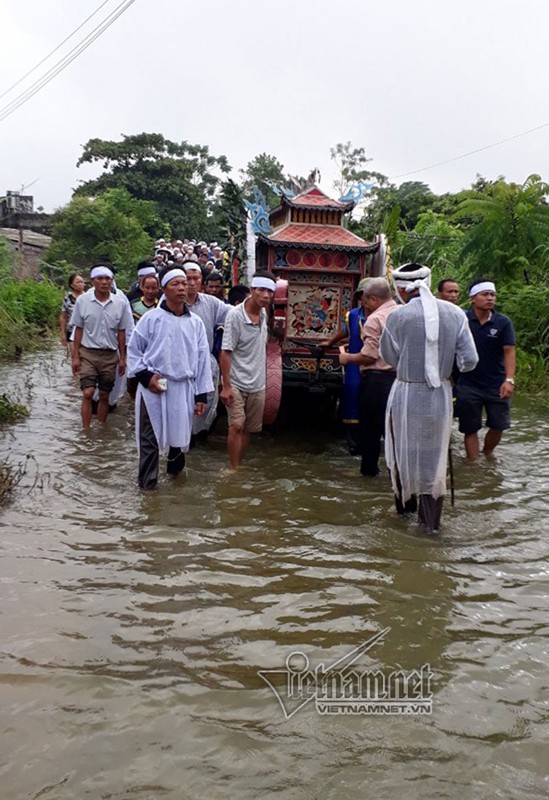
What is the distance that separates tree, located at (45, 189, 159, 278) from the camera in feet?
84.4

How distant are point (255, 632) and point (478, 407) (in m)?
3.94

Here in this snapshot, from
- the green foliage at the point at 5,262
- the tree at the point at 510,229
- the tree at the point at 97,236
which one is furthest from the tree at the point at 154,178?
the tree at the point at 510,229

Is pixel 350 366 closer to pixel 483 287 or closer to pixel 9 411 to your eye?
pixel 483 287

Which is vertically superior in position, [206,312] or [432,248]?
[432,248]

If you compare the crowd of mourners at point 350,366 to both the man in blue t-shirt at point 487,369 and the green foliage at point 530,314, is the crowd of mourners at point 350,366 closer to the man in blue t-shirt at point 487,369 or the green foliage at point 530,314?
the man in blue t-shirt at point 487,369

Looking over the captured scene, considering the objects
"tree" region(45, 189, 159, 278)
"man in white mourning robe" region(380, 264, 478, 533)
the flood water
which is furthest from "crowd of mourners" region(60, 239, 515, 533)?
"tree" region(45, 189, 159, 278)

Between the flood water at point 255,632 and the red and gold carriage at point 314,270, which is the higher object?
the red and gold carriage at point 314,270

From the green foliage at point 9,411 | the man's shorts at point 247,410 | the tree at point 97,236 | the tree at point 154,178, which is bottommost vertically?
the green foliage at point 9,411

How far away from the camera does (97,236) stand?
86.7ft

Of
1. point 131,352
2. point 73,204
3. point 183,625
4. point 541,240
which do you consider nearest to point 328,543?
point 183,625

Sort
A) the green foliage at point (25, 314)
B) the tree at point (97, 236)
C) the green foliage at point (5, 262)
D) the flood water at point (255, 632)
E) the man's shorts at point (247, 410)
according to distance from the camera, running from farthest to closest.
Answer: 1. the tree at point (97, 236)
2. the green foliage at point (5, 262)
3. the green foliage at point (25, 314)
4. the man's shorts at point (247, 410)
5. the flood water at point (255, 632)

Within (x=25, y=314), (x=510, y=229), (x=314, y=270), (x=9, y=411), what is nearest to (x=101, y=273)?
(x=9, y=411)

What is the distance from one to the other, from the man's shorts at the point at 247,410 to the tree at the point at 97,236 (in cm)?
1983

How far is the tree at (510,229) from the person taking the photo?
38.2ft
